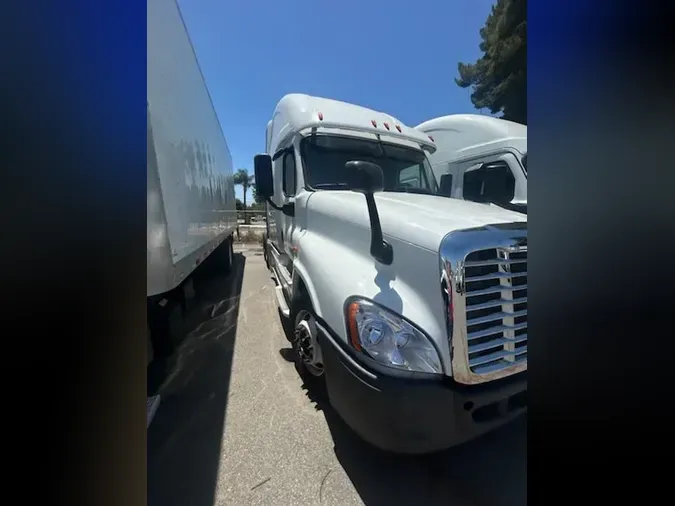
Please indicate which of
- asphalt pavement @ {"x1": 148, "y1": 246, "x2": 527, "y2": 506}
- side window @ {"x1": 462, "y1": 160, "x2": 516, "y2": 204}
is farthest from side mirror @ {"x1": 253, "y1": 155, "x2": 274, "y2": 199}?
side window @ {"x1": 462, "y1": 160, "x2": 516, "y2": 204}

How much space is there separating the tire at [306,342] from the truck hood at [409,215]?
0.76 meters

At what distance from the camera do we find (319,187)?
3035mm

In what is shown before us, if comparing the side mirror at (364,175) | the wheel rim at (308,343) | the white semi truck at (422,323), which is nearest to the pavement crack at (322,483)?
the white semi truck at (422,323)

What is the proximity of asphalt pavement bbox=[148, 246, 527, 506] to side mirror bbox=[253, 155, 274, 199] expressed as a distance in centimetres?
195

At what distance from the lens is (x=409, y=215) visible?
6.64 ft

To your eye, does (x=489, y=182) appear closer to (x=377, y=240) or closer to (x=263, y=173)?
(x=263, y=173)

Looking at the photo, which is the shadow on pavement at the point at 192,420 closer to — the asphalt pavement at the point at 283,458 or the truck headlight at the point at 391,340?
the asphalt pavement at the point at 283,458

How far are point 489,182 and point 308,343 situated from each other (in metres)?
4.62

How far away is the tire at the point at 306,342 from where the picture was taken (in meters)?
2.27

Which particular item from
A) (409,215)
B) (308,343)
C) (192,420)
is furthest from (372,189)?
(192,420)
